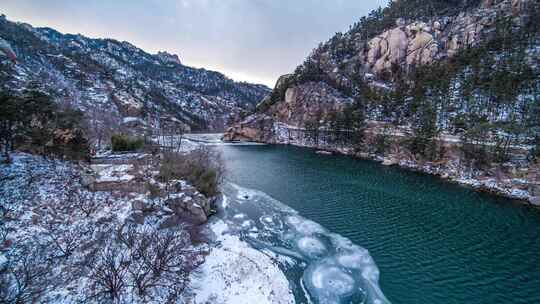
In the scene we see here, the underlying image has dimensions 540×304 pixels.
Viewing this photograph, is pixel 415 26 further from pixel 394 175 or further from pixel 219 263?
pixel 219 263

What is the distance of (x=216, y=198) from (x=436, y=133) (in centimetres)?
4535

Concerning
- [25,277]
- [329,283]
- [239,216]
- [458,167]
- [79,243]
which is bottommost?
[329,283]

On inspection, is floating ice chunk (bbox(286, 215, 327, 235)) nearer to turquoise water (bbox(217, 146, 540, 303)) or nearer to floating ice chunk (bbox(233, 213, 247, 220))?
turquoise water (bbox(217, 146, 540, 303))

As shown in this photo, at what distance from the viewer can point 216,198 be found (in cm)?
2452

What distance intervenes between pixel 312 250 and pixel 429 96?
223 feet

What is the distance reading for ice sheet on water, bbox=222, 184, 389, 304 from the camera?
1203 centimetres

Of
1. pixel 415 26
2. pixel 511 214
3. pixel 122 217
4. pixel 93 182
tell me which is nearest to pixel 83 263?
pixel 122 217

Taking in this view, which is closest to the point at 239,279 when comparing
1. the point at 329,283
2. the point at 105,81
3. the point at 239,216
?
the point at 329,283

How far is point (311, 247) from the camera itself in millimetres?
16250

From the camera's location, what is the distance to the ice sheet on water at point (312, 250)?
39.5 feet

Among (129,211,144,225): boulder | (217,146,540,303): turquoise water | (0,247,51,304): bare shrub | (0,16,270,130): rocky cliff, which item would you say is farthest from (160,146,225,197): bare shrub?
(0,16,270,130): rocky cliff

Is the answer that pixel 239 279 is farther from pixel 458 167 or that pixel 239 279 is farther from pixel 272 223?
pixel 458 167

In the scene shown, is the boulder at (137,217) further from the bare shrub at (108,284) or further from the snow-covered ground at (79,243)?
the bare shrub at (108,284)

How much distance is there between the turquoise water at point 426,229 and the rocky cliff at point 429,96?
30.4 feet
